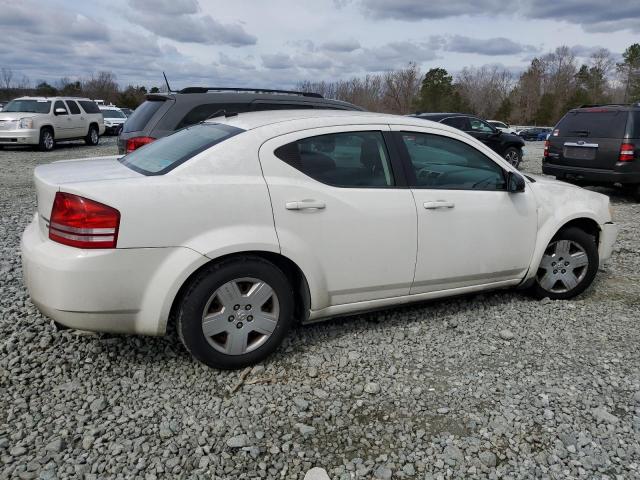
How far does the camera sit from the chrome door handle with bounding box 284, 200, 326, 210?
321cm

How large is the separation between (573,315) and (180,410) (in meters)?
3.14

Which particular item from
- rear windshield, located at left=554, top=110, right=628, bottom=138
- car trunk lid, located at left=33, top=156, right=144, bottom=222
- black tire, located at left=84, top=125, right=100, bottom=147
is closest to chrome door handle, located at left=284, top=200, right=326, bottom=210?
car trunk lid, located at left=33, top=156, right=144, bottom=222

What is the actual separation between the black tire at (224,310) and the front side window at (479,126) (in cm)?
1317

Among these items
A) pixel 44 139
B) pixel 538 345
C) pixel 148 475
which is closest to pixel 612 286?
pixel 538 345

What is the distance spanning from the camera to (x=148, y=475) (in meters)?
2.40

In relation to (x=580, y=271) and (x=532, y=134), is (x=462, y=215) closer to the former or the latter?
(x=580, y=271)

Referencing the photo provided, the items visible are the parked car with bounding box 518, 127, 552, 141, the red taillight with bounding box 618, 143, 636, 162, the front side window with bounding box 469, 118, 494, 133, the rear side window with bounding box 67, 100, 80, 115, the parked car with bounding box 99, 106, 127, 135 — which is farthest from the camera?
the parked car with bounding box 518, 127, 552, 141

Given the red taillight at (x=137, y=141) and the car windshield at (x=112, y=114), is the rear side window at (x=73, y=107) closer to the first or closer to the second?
the car windshield at (x=112, y=114)

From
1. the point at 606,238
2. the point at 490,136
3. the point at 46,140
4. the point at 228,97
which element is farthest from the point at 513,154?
the point at 46,140

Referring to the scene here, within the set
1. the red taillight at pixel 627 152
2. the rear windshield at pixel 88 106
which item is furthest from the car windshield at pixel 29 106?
A: the red taillight at pixel 627 152

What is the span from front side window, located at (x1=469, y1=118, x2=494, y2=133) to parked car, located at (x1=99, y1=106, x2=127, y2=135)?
16.9 meters

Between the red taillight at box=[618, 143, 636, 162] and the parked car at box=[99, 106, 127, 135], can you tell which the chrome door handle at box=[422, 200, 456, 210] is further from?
the parked car at box=[99, 106, 127, 135]

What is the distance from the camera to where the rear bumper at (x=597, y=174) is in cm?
898

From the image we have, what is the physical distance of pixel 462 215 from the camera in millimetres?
3809
